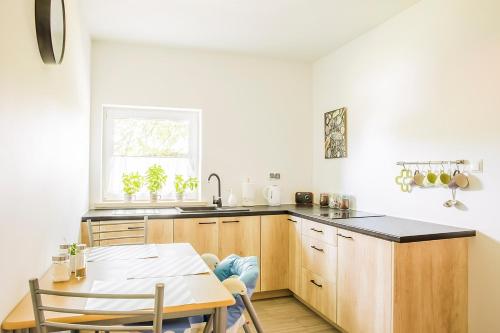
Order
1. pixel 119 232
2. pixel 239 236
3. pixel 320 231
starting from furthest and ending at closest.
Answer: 1. pixel 239 236
2. pixel 119 232
3. pixel 320 231

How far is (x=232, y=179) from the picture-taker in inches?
157

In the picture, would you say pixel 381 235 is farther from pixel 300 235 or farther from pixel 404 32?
pixel 404 32

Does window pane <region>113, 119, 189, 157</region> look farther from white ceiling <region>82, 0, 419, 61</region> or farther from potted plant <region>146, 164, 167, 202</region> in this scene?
white ceiling <region>82, 0, 419, 61</region>

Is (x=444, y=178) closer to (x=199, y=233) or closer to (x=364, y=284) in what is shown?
(x=364, y=284)

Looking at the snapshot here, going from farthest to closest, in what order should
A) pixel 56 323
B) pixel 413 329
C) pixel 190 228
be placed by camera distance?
pixel 190 228 → pixel 413 329 → pixel 56 323

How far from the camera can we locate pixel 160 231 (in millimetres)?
3195

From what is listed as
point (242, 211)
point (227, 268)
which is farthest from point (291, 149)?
point (227, 268)

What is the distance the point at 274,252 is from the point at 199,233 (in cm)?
79

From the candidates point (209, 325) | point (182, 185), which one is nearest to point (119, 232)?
point (182, 185)

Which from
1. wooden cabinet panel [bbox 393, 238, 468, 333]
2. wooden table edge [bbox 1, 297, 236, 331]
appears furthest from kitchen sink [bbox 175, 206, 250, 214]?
wooden table edge [bbox 1, 297, 236, 331]

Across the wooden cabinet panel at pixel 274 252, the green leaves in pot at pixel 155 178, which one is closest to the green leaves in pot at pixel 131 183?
the green leaves in pot at pixel 155 178

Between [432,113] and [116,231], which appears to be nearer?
[432,113]

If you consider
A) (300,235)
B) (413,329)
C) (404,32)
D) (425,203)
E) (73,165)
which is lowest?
(413,329)

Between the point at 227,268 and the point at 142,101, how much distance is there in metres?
2.33
